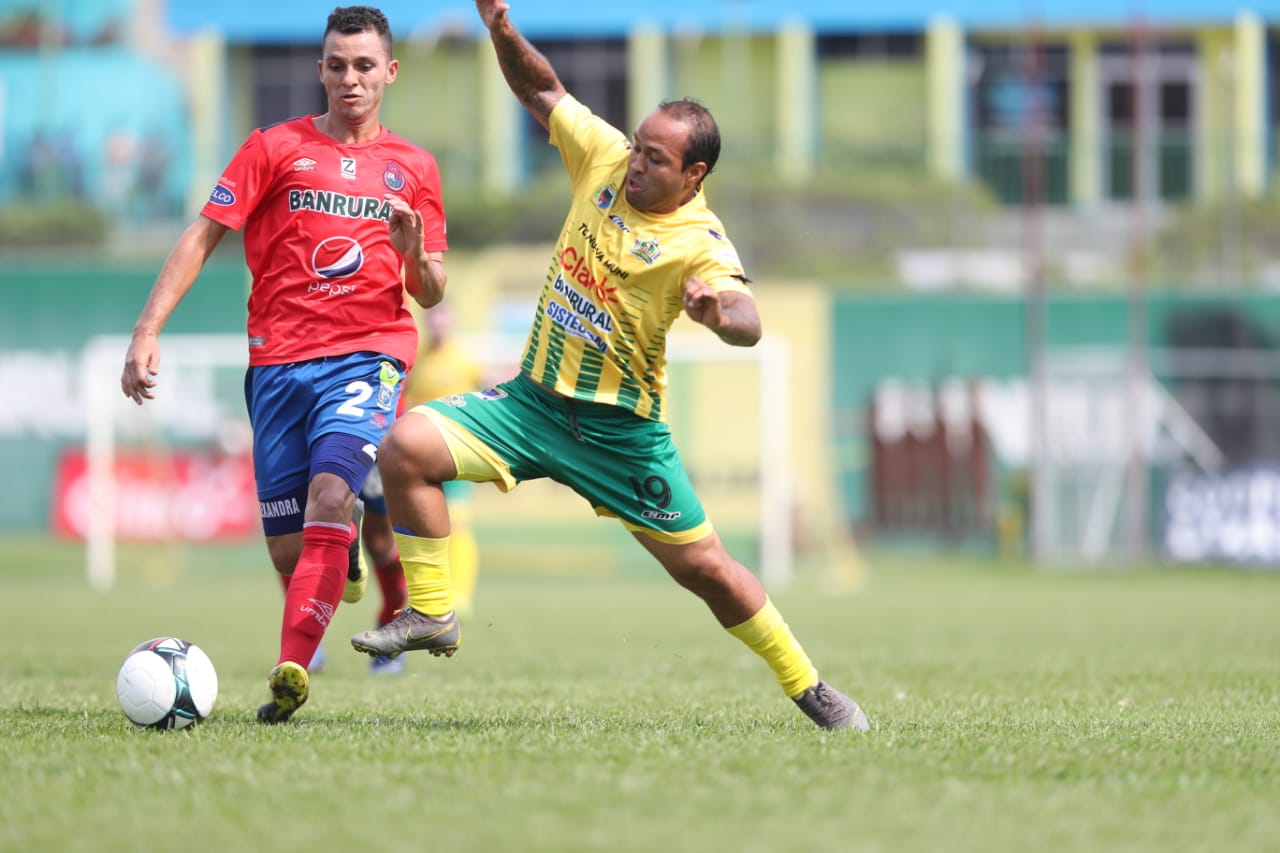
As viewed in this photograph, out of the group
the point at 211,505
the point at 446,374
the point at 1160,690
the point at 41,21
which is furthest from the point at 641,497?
the point at 41,21

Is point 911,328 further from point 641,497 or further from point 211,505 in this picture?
point 641,497

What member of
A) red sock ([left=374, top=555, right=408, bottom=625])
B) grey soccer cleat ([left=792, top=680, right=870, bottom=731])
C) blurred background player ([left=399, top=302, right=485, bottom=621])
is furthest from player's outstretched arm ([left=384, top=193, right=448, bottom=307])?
blurred background player ([left=399, top=302, right=485, bottom=621])

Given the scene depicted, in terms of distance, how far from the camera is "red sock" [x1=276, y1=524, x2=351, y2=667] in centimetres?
622

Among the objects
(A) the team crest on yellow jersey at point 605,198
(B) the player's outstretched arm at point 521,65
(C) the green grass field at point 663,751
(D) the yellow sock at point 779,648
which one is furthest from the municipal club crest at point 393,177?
(D) the yellow sock at point 779,648

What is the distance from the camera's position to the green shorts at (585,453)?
6.21 metres

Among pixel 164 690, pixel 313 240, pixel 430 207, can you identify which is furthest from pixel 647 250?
pixel 164 690

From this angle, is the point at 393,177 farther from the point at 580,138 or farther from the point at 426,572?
the point at 426,572

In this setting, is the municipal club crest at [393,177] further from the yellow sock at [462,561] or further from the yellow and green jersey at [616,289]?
the yellow sock at [462,561]

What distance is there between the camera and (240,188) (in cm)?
670

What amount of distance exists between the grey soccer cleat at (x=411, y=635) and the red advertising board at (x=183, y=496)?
16957 mm

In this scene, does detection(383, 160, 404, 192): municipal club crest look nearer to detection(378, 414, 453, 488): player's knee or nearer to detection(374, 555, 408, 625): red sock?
detection(378, 414, 453, 488): player's knee

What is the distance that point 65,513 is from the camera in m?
25.7

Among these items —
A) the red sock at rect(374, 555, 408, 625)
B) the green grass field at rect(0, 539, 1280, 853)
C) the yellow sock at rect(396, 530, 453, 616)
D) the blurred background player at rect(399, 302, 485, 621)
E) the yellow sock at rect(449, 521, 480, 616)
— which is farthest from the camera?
the blurred background player at rect(399, 302, 485, 621)

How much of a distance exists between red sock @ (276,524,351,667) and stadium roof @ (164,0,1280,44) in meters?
31.6
